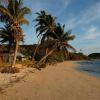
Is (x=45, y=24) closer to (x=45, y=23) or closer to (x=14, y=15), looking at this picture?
(x=45, y=23)

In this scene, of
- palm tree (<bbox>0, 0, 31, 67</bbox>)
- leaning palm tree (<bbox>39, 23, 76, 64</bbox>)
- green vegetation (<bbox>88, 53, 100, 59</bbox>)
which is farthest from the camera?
green vegetation (<bbox>88, 53, 100, 59</bbox>)

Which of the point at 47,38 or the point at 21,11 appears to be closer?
the point at 21,11

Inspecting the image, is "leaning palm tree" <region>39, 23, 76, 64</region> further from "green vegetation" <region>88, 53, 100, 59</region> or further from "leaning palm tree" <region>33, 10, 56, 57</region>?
"green vegetation" <region>88, 53, 100, 59</region>

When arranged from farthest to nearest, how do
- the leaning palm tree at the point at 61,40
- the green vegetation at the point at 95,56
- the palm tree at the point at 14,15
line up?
the green vegetation at the point at 95,56
the leaning palm tree at the point at 61,40
the palm tree at the point at 14,15

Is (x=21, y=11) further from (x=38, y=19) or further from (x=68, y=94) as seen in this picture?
(x=68, y=94)

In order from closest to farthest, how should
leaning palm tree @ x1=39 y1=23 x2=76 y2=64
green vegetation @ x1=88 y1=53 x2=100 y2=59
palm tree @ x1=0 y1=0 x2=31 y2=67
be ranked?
palm tree @ x1=0 y1=0 x2=31 y2=67, leaning palm tree @ x1=39 y1=23 x2=76 y2=64, green vegetation @ x1=88 y1=53 x2=100 y2=59

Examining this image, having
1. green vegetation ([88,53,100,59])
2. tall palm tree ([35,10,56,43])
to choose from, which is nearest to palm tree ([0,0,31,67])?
tall palm tree ([35,10,56,43])

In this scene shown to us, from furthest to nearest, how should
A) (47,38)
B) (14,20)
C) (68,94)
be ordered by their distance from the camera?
(47,38), (14,20), (68,94)

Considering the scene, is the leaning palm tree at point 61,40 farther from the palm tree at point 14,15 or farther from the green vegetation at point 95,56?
the green vegetation at point 95,56

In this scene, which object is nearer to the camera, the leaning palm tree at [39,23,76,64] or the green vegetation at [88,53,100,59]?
the leaning palm tree at [39,23,76,64]

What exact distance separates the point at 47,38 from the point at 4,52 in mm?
8949

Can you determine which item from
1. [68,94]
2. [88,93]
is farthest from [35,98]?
[88,93]

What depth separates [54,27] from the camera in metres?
46.6

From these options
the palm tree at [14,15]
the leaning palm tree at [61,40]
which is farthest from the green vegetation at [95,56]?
the palm tree at [14,15]
